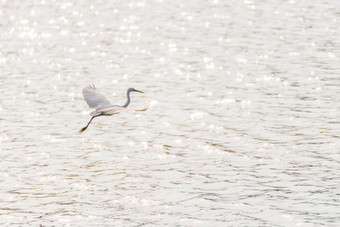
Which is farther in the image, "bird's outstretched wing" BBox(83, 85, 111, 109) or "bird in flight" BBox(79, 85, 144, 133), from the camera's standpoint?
"bird's outstretched wing" BBox(83, 85, 111, 109)

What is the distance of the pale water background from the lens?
22.2 meters

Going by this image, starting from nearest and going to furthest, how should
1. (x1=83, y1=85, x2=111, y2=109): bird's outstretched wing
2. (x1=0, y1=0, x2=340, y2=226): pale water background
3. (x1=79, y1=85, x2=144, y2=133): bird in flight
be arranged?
(x1=0, y1=0, x2=340, y2=226): pale water background
(x1=79, y1=85, x2=144, y2=133): bird in flight
(x1=83, y1=85, x2=111, y2=109): bird's outstretched wing

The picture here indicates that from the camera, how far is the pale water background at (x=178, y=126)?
22203mm

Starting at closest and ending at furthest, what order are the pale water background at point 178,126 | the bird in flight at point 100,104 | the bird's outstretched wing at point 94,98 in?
1. the pale water background at point 178,126
2. the bird in flight at point 100,104
3. the bird's outstretched wing at point 94,98

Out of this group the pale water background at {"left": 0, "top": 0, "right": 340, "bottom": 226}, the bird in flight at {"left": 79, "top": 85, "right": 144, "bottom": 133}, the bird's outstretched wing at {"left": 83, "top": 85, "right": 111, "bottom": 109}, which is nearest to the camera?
the pale water background at {"left": 0, "top": 0, "right": 340, "bottom": 226}

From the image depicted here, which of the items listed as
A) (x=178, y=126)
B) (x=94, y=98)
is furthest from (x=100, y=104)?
(x=178, y=126)

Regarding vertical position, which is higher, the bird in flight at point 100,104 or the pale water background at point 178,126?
the bird in flight at point 100,104

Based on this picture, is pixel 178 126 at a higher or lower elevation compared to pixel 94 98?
lower

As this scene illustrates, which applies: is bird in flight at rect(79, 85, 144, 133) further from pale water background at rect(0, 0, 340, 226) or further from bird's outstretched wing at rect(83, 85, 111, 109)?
pale water background at rect(0, 0, 340, 226)

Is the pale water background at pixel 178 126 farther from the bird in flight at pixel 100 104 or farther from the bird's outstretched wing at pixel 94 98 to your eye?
the bird's outstretched wing at pixel 94 98

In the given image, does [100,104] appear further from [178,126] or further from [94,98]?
[178,126]

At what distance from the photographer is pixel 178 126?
102 feet

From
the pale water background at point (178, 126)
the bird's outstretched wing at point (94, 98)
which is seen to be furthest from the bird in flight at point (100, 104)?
the pale water background at point (178, 126)

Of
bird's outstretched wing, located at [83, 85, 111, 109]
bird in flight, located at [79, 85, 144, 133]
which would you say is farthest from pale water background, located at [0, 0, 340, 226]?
bird's outstretched wing, located at [83, 85, 111, 109]
